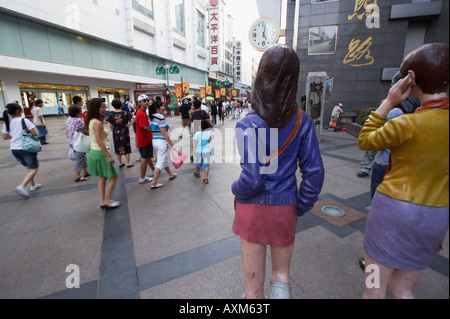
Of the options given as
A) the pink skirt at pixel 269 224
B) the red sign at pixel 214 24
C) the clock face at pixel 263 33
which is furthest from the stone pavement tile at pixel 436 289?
the red sign at pixel 214 24

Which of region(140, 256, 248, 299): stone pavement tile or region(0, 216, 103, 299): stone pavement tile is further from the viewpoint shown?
region(0, 216, 103, 299): stone pavement tile

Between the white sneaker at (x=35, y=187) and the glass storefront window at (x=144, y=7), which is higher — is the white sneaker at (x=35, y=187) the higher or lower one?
the lower one

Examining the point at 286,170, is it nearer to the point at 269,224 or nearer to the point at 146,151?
the point at 269,224

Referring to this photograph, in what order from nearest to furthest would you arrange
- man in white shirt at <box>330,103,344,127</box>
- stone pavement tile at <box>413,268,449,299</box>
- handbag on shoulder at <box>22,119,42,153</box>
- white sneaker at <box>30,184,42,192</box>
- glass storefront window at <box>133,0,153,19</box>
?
stone pavement tile at <box>413,268,449,299</box> < handbag on shoulder at <box>22,119,42,153</box> < white sneaker at <box>30,184,42,192</box> < man in white shirt at <box>330,103,344,127</box> < glass storefront window at <box>133,0,153,19</box>

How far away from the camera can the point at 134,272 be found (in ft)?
7.76

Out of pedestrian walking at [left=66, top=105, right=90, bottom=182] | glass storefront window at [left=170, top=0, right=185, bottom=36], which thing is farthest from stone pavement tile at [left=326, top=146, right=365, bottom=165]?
glass storefront window at [left=170, top=0, right=185, bottom=36]

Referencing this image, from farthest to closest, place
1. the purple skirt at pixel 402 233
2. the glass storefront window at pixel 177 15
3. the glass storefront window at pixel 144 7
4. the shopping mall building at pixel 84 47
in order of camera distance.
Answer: the glass storefront window at pixel 177 15 < the glass storefront window at pixel 144 7 < the shopping mall building at pixel 84 47 < the purple skirt at pixel 402 233

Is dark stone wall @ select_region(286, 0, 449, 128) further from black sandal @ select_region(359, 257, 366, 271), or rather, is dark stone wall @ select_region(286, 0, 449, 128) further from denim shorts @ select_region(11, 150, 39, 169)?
denim shorts @ select_region(11, 150, 39, 169)

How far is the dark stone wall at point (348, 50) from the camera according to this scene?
12.2 metres

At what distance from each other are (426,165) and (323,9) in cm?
1623

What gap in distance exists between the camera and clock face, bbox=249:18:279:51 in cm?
479

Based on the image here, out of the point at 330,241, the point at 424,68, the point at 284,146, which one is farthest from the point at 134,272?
the point at 424,68

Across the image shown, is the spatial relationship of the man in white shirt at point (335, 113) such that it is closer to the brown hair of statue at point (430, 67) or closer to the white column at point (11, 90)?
the brown hair of statue at point (430, 67)
